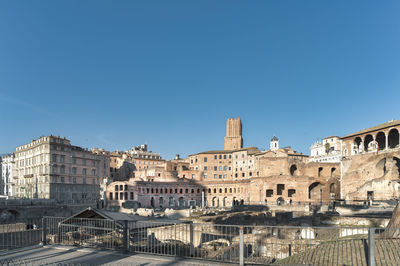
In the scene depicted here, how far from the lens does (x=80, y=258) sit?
12.0m

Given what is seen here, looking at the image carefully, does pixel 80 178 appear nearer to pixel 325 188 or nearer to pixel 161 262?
pixel 325 188

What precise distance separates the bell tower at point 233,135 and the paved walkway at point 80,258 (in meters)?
111

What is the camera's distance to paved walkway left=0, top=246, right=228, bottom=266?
11156 mm

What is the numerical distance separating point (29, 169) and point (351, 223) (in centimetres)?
7213

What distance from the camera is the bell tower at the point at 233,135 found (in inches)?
4845

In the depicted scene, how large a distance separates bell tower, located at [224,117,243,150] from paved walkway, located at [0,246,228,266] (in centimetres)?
11108

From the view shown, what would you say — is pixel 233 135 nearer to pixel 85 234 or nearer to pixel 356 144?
pixel 356 144

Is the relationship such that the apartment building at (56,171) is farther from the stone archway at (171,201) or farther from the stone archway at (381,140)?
the stone archway at (381,140)

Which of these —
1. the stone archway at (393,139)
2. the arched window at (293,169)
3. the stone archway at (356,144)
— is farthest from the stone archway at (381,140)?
the arched window at (293,169)

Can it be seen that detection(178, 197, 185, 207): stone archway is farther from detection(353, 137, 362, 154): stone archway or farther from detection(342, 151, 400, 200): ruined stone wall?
detection(353, 137, 362, 154): stone archway

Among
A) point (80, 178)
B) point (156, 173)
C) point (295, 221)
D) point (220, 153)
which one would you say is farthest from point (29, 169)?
point (295, 221)

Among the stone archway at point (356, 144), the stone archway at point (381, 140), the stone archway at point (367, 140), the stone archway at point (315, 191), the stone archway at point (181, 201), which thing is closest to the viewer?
the stone archway at point (381, 140)

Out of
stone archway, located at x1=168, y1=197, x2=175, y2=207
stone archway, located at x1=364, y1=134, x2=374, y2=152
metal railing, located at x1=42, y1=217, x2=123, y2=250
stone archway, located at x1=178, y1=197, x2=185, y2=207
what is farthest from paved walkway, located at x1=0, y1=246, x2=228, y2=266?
stone archway, located at x1=178, y1=197, x2=185, y2=207

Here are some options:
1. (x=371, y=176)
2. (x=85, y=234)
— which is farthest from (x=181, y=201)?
(x=85, y=234)
